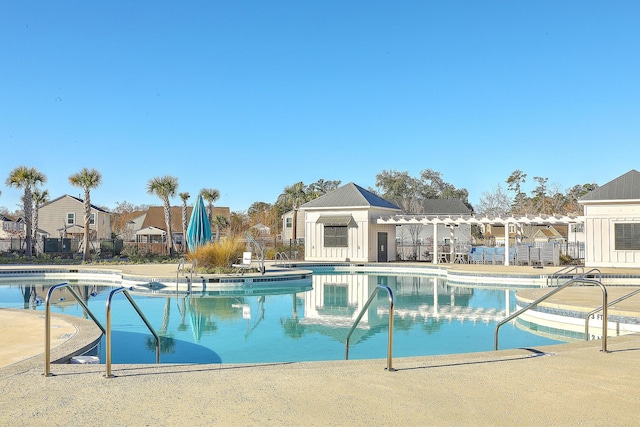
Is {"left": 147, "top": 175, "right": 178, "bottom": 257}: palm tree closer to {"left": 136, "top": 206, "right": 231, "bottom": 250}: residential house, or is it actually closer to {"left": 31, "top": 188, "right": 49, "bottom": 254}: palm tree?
{"left": 31, "top": 188, "right": 49, "bottom": 254}: palm tree

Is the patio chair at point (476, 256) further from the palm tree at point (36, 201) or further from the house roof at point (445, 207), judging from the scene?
the palm tree at point (36, 201)

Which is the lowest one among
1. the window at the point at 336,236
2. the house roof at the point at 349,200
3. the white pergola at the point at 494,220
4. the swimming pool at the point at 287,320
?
the swimming pool at the point at 287,320

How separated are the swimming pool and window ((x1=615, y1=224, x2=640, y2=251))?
327 inches

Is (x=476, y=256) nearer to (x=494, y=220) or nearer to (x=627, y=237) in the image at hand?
(x=494, y=220)

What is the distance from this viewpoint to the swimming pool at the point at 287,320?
7.98 m

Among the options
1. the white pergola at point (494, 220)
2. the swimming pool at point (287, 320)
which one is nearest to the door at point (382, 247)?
the white pergola at point (494, 220)

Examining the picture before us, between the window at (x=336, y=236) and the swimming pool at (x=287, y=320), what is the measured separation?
29.1ft

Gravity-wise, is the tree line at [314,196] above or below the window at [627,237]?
above

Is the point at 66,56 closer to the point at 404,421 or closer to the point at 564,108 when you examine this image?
the point at 404,421

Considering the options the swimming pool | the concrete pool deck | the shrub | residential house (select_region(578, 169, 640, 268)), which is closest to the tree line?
residential house (select_region(578, 169, 640, 268))

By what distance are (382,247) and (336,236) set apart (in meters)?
2.65

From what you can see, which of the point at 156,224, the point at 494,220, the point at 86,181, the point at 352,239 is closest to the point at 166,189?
the point at 86,181

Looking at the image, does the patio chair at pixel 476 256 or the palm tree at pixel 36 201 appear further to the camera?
the palm tree at pixel 36 201

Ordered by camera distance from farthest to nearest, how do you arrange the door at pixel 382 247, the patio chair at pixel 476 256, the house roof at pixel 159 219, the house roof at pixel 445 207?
the house roof at pixel 159 219
the house roof at pixel 445 207
the door at pixel 382 247
the patio chair at pixel 476 256
